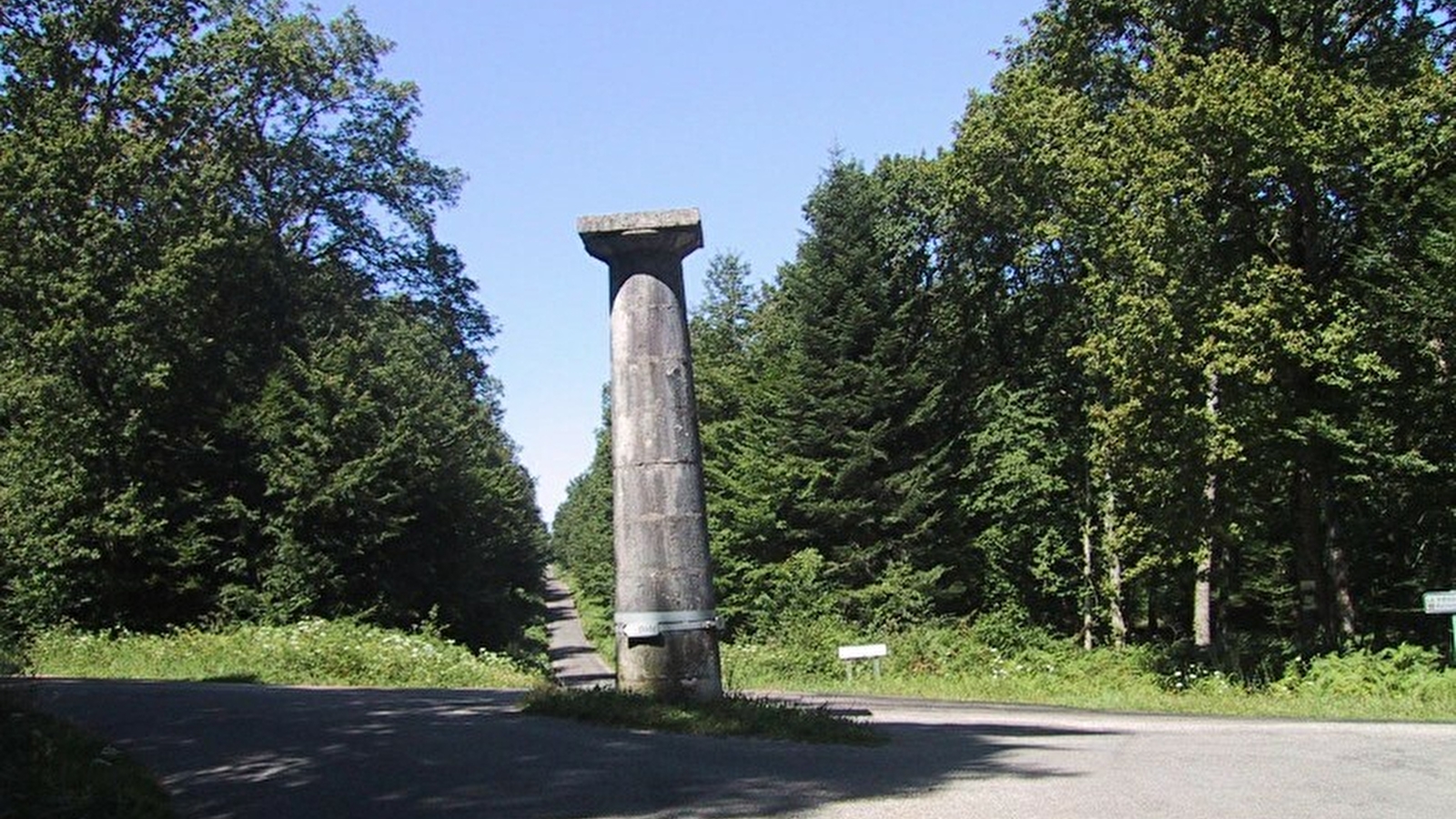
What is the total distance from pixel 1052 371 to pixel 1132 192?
43.8ft

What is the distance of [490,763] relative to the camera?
8.95 meters

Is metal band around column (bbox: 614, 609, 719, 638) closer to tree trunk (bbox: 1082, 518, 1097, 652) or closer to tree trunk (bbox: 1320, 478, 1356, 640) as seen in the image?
tree trunk (bbox: 1320, 478, 1356, 640)

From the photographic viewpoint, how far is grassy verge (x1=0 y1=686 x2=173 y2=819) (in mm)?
7188

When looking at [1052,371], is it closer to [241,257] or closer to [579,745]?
[241,257]

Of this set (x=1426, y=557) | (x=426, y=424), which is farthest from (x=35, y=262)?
(x=1426, y=557)

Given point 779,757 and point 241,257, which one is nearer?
point 779,757

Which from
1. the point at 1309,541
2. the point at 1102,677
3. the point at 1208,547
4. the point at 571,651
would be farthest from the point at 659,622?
the point at 571,651

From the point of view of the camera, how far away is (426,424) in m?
35.0

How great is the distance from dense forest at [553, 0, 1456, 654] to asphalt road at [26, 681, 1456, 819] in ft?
44.0

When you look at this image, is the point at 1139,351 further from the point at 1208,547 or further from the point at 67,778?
the point at 67,778

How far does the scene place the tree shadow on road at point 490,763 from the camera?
25.6ft

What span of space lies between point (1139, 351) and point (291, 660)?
16.2 meters

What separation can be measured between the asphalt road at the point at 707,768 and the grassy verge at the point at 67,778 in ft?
0.94

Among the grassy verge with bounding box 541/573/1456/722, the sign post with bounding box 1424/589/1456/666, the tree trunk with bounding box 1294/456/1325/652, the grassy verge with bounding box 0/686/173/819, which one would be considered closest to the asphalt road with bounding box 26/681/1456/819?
the grassy verge with bounding box 0/686/173/819
